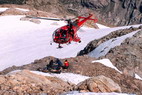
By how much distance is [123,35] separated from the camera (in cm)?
2717

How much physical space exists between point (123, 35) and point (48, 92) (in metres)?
17.3

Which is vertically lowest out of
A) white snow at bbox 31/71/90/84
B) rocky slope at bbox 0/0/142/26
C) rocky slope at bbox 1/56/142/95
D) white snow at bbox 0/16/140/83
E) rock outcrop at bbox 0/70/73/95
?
rocky slope at bbox 0/0/142/26

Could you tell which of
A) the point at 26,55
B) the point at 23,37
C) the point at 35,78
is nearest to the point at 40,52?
the point at 26,55

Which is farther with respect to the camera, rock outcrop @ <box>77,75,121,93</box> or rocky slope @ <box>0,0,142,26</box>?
rocky slope @ <box>0,0,142,26</box>

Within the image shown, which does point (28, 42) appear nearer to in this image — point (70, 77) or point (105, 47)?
point (105, 47)

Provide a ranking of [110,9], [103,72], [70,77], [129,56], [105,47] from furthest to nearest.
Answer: [110,9] < [105,47] < [129,56] < [103,72] < [70,77]

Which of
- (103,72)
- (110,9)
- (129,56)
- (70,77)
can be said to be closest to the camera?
(70,77)

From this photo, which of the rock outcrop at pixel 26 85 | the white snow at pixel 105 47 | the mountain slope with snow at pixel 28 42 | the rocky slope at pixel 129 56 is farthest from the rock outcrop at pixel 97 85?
the mountain slope with snow at pixel 28 42

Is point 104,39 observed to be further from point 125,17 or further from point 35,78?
point 125,17

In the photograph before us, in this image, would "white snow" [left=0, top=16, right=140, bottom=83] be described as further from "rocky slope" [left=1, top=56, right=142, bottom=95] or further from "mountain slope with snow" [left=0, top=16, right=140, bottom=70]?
"rocky slope" [left=1, top=56, right=142, bottom=95]

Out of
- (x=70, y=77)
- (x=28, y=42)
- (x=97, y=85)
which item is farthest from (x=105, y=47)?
(x=28, y=42)

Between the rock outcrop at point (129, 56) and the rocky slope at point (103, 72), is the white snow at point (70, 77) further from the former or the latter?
the rock outcrop at point (129, 56)

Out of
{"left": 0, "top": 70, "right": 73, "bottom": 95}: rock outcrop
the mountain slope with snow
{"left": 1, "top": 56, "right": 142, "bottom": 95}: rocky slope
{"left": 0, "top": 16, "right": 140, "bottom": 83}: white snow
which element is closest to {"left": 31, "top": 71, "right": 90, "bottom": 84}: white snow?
{"left": 1, "top": 56, "right": 142, "bottom": 95}: rocky slope

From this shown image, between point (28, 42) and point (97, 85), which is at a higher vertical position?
point (97, 85)
